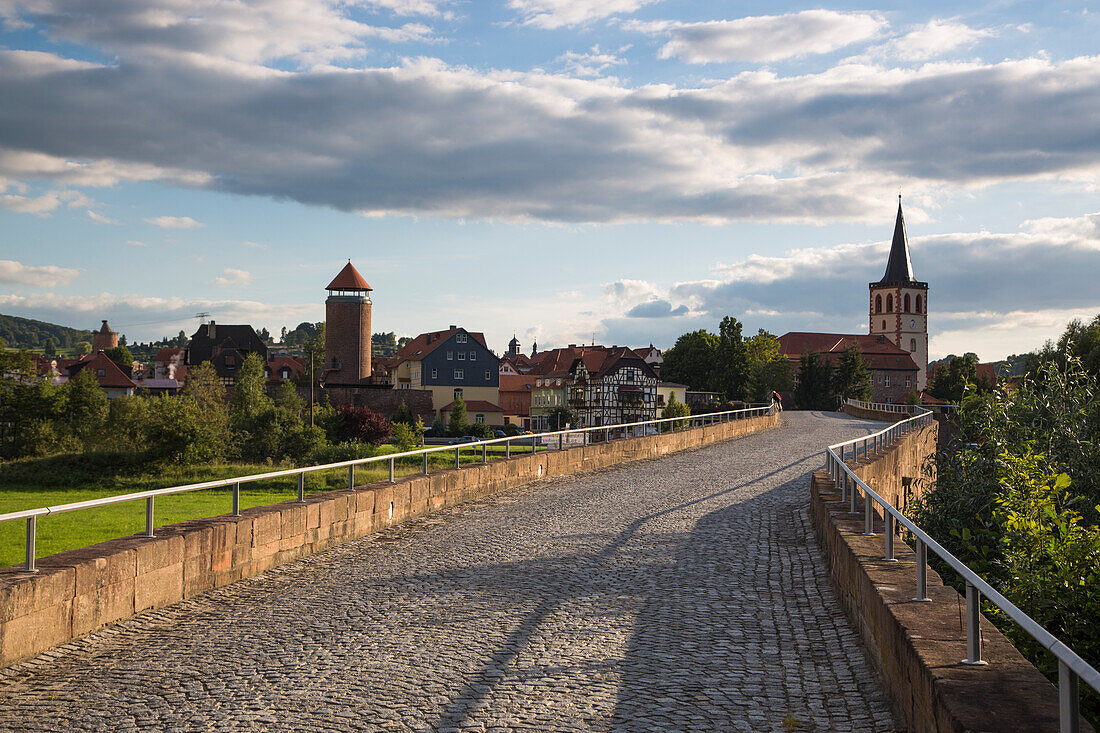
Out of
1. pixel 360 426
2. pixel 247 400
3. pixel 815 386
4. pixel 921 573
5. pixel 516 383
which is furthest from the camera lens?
pixel 516 383

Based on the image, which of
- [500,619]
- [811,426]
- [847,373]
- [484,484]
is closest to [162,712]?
[500,619]

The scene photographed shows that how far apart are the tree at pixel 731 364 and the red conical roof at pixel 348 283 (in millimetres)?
40500

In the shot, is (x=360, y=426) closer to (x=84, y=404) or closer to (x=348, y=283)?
(x=84, y=404)

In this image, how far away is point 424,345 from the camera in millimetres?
114750

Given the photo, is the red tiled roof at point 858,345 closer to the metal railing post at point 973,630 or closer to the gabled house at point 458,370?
the gabled house at point 458,370

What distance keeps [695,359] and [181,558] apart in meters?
94.7

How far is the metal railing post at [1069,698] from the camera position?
3260 millimetres

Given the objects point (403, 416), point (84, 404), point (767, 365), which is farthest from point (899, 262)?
point (84, 404)

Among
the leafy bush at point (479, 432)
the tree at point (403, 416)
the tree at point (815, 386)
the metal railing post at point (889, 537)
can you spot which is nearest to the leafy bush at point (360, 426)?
the tree at point (403, 416)

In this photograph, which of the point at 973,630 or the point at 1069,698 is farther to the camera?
the point at 973,630

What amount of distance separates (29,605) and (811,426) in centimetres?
4191

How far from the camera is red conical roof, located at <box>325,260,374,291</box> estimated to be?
108 m

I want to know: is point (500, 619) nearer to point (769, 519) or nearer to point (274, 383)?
point (769, 519)

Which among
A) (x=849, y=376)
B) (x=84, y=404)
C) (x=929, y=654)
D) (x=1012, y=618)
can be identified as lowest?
(x=84, y=404)
